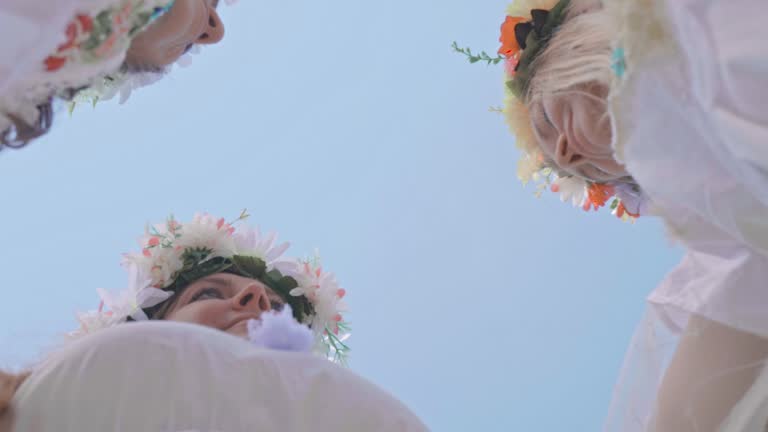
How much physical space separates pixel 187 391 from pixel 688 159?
83 centimetres

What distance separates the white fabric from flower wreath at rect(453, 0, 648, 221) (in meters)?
1.32

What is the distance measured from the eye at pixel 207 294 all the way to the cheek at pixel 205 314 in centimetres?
13

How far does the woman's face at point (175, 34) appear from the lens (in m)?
1.72

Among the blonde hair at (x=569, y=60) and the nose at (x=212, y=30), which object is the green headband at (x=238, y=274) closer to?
the nose at (x=212, y=30)

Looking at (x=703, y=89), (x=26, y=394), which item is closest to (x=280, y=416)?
(x=26, y=394)

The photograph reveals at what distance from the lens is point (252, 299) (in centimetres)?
222

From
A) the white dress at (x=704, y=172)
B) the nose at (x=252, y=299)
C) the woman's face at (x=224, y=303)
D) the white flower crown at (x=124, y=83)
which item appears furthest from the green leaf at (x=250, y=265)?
the white dress at (x=704, y=172)

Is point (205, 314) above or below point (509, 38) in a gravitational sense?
below

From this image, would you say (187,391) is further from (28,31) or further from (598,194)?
(598,194)

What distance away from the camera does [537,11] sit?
7.74 feet

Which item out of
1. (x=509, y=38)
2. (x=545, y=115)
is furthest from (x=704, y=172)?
(x=509, y=38)

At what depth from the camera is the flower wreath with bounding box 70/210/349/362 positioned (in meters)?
2.57

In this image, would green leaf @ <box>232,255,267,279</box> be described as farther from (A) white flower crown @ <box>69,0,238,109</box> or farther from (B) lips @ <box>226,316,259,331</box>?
(A) white flower crown @ <box>69,0,238,109</box>

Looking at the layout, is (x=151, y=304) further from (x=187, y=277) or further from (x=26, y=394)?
(x=26, y=394)
